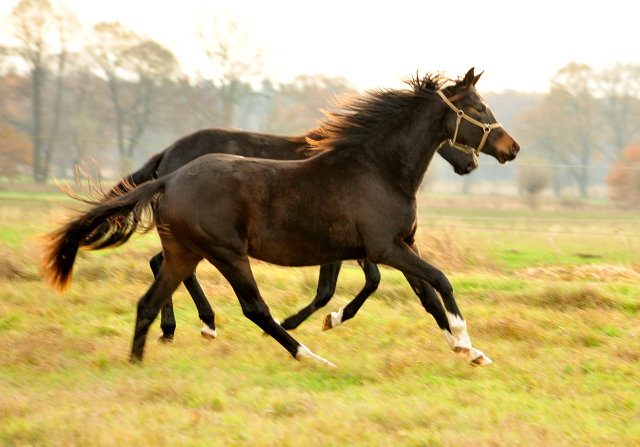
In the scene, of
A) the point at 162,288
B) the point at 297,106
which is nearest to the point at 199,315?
the point at 162,288

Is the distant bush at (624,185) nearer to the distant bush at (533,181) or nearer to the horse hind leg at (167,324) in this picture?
the distant bush at (533,181)

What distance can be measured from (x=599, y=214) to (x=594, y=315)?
10264 mm

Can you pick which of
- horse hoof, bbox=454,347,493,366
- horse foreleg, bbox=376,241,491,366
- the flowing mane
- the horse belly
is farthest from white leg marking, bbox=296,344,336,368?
the flowing mane

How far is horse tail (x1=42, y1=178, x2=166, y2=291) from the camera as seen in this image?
14.5 feet

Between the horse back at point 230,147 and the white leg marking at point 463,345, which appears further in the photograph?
the horse back at point 230,147

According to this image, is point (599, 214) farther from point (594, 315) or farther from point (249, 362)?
point (249, 362)

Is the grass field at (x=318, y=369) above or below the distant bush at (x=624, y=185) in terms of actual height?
below

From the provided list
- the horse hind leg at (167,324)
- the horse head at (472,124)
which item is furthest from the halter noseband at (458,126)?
the horse hind leg at (167,324)

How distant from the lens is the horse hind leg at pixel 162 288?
4.47 m

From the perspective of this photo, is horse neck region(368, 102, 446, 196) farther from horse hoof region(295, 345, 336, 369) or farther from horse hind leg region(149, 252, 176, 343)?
horse hind leg region(149, 252, 176, 343)

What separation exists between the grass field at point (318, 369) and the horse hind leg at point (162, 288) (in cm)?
27

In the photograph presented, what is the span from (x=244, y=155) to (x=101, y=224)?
153 centimetres

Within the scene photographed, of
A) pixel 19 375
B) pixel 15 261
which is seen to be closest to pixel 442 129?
pixel 19 375

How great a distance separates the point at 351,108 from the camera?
4.82 metres
